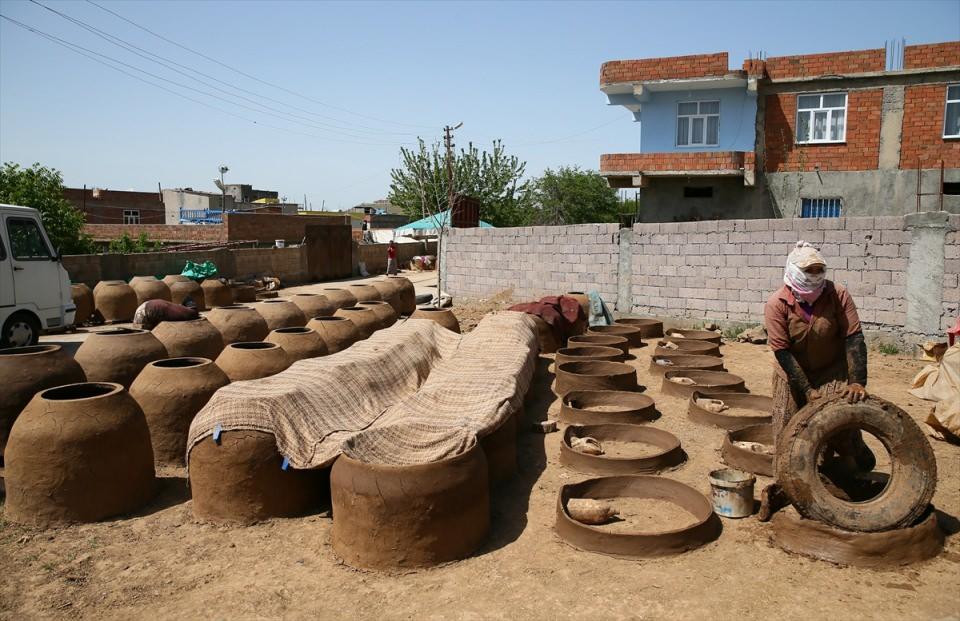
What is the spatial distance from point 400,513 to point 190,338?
463cm

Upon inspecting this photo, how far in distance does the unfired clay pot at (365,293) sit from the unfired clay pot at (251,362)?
5.86m

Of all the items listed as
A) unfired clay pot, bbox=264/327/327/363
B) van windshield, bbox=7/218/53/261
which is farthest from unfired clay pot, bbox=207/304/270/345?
van windshield, bbox=7/218/53/261

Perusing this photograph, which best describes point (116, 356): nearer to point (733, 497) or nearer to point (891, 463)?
point (733, 497)

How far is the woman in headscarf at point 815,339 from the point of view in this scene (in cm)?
433

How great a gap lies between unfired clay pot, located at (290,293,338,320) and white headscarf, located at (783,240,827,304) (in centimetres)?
774

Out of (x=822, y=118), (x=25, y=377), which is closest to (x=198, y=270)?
(x=25, y=377)

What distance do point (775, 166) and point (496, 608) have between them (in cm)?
1982

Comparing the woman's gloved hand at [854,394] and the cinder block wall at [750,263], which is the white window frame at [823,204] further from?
the woman's gloved hand at [854,394]

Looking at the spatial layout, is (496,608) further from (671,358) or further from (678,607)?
(671,358)

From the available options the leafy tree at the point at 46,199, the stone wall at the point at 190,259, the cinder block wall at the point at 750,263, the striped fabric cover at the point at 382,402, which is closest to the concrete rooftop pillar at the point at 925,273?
the cinder block wall at the point at 750,263

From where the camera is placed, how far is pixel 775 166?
20.6 m

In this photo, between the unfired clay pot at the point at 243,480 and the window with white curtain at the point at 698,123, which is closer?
the unfired clay pot at the point at 243,480

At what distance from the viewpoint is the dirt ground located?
3590 millimetres

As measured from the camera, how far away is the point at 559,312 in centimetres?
1110
